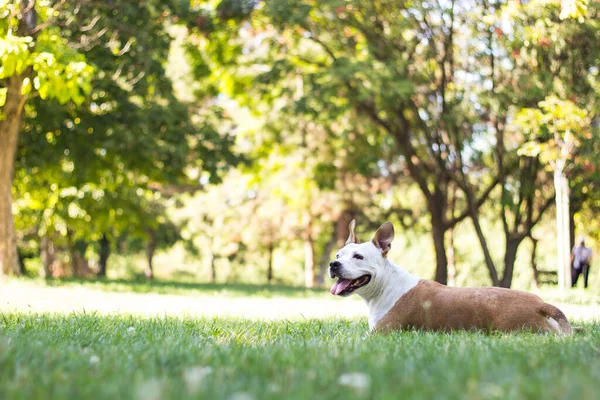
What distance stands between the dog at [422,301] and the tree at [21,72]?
692cm

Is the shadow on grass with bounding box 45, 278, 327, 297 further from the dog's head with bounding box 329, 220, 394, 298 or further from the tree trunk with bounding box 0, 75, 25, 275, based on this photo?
the dog's head with bounding box 329, 220, 394, 298

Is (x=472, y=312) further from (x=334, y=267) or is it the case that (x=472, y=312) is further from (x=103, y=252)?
(x=103, y=252)

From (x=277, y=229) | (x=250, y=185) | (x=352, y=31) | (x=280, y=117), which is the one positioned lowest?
(x=277, y=229)

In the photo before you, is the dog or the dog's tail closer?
the dog's tail

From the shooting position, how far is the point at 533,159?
20.0 meters

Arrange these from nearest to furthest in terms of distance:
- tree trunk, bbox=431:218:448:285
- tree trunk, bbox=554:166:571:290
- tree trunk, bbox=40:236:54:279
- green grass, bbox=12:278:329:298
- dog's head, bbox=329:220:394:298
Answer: dog's head, bbox=329:220:394:298
green grass, bbox=12:278:329:298
tree trunk, bbox=554:166:571:290
tree trunk, bbox=431:218:448:285
tree trunk, bbox=40:236:54:279

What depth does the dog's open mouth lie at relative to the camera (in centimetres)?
635

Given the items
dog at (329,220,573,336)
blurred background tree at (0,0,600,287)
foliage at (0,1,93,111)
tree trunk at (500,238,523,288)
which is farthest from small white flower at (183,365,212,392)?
tree trunk at (500,238,523,288)

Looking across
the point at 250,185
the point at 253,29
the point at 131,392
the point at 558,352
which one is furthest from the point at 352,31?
the point at 131,392

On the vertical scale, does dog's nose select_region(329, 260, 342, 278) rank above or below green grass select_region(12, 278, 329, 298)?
above

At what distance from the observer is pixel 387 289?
648 centimetres

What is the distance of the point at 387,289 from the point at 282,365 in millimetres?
3011

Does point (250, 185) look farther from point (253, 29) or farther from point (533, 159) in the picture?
point (533, 159)

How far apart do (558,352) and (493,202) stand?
1997 cm
